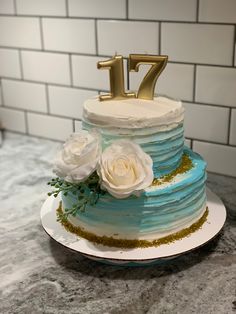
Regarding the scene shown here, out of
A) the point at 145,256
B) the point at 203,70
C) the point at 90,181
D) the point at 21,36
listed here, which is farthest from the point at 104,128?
the point at 21,36

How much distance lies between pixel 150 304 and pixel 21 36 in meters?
0.77

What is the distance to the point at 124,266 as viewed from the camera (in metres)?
0.65

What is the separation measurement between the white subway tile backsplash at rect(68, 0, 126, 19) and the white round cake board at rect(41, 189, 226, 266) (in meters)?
0.48

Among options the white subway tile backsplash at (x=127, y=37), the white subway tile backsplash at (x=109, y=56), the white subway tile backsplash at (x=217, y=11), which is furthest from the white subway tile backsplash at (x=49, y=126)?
the white subway tile backsplash at (x=217, y=11)

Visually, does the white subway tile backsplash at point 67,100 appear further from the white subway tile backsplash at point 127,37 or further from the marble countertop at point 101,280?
the marble countertop at point 101,280

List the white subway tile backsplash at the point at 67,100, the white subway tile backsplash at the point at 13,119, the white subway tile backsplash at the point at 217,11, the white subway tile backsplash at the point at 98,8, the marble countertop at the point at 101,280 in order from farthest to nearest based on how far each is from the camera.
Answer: the white subway tile backsplash at the point at 13,119 < the white subway tile backsplash at the point at 67,100 < the white subway tile backsplash at the point at 98,8 < the white subway tile backsplash at the point at 217,11 < the marble countertop at the point at 101,280

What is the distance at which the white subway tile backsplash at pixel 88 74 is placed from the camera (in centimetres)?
102

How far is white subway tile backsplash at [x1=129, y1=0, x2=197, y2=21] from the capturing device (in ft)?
2.84

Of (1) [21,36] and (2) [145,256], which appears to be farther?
(1) [21,36]

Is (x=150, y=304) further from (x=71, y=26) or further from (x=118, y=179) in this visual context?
(x=71, y=26)

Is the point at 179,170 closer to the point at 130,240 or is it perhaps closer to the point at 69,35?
the point at 130,240

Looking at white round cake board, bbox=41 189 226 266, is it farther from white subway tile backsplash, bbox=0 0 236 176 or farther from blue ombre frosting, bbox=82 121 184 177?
white subway tile backsplash, bbox=0 0 236 176

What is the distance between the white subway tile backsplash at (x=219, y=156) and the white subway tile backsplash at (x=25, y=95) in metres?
0.42

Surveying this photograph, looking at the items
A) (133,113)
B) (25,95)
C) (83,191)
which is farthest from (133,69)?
(25,95)
